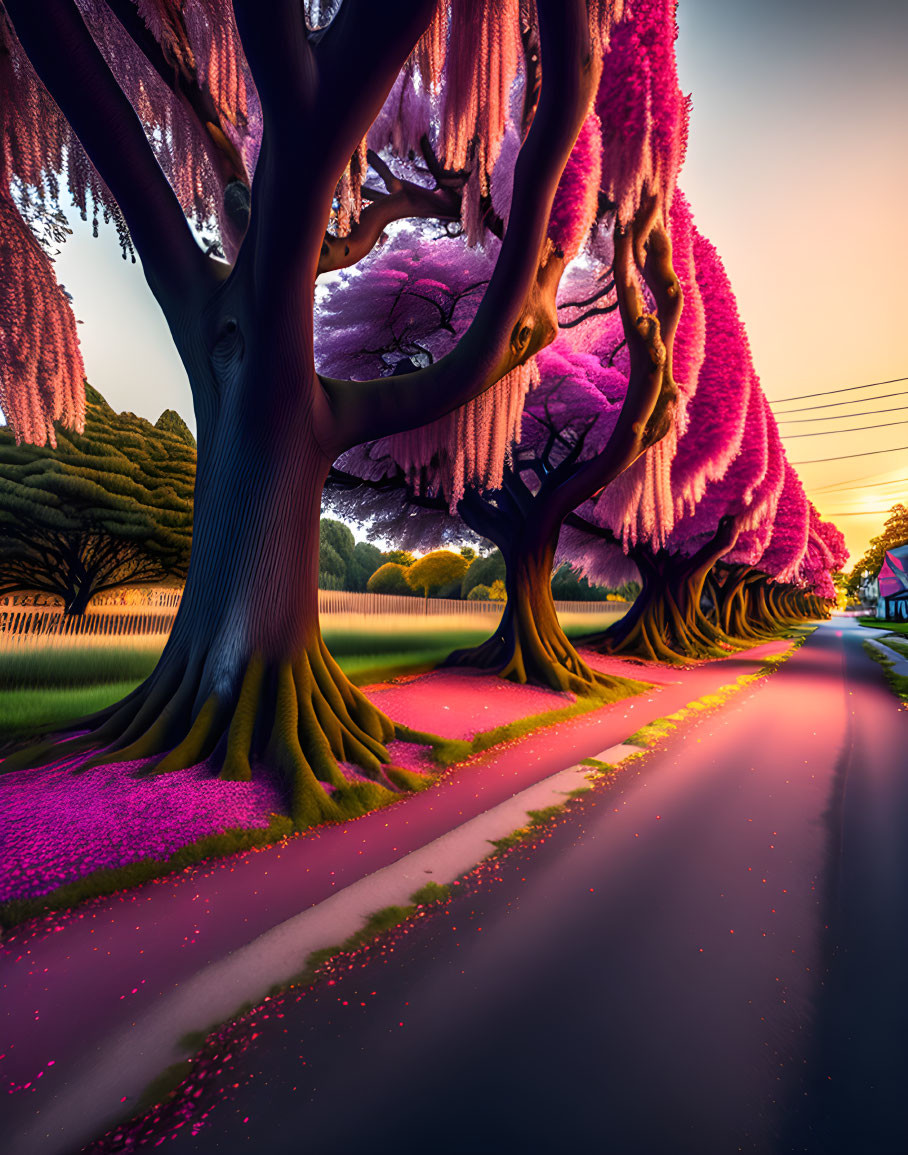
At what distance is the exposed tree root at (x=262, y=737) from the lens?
4.31 metres

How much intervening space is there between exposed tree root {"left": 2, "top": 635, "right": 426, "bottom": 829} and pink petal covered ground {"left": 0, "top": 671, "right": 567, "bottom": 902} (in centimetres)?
18

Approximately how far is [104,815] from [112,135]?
556cm

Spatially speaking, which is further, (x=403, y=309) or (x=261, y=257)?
(x=403, y=309)

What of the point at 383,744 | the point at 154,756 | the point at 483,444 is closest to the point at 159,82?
the point at 483,444

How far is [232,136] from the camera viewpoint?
6.02 meters

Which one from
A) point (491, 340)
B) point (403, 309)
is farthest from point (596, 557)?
point (491, 340)

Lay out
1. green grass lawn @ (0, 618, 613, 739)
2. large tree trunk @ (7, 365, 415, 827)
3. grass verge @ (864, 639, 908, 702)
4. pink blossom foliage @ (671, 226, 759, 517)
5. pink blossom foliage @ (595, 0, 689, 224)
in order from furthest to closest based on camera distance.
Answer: pink blossom foliage @ (671, 226, 759, 517) → grass verge @ (864, 639, 908, 702) → pink blossom foliage @ (595, 0, 689, 224) → green grass lawn @ (0, 618, 613, 739) → large tree trunk @ (7, 365, 415, 827)

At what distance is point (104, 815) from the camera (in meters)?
3.45

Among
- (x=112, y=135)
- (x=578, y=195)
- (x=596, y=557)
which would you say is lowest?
(x=596, y=557)

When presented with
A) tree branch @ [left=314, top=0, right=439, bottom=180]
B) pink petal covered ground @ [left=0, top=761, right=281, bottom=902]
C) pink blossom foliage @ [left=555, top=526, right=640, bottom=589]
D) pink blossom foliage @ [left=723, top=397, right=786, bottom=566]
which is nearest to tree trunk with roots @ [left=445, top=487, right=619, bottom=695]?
pink petal covered ground @ [left=0, top=761, right=281, bottom=902]

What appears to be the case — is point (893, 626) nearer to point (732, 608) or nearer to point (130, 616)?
point (732, 608)

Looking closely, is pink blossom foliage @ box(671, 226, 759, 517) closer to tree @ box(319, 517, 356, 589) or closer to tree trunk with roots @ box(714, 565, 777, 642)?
tree trunk with roots @ box(714, 565, 777, 642)

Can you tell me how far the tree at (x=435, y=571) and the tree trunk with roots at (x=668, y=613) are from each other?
49.1 ft

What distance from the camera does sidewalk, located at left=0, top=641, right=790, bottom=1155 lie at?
174cm
